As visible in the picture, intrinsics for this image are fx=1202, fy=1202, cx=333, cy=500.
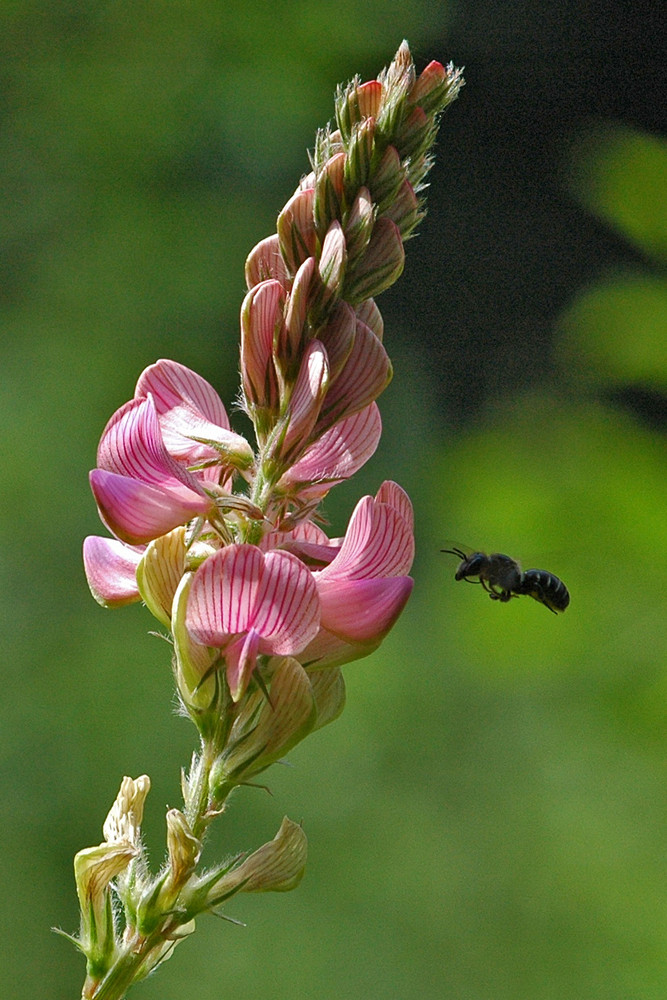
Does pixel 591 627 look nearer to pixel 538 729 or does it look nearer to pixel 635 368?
pixel 635 368

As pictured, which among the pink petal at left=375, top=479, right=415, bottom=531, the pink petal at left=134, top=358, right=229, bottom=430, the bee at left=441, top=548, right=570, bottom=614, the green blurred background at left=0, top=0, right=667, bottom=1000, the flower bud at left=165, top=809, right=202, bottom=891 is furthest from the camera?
the green blurred background at left=0, top=0, right=667, bottom=1000

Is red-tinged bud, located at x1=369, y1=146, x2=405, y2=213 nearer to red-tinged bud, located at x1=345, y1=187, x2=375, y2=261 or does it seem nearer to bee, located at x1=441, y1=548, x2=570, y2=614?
red-tinged bud, located at x1=345, y1=187, x2=375, y2=261

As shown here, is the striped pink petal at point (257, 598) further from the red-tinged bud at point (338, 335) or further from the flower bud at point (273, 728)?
the red-tinged bud at point (338, 335)

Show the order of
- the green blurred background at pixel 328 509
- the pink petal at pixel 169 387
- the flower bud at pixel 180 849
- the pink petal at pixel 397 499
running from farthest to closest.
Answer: the green blurred background at pixel 328 509
the pink petal at pixel 169 387
the pink petal at pixel 397 499
the flower bud at pixel 180 849

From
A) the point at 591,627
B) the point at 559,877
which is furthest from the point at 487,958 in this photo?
Answer: the point at 591,627

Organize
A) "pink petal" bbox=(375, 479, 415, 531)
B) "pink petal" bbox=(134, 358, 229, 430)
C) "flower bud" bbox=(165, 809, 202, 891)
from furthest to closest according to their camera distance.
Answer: "pink petal" bbox=(134, 358, 229, 430), "pink petal" bbox=(375, 479, 415, 531), "flower bud" bbox=(165, 809, 202, 891)

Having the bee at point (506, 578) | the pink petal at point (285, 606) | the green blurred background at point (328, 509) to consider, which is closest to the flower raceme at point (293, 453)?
the pink petal at point (285, 606)

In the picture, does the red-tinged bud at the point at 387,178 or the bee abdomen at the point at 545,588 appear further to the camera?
the bee abdomen at the point at 545,588

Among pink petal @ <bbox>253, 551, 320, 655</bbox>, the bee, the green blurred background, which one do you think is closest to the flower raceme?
pink petal @ <bbox>253, 551, 320, 655</bbox>
